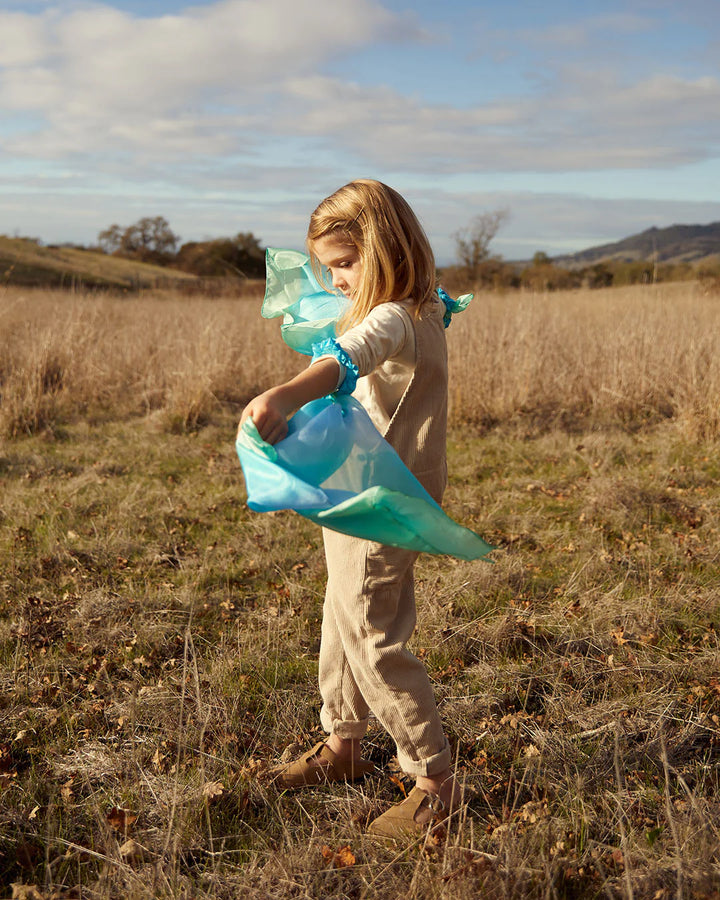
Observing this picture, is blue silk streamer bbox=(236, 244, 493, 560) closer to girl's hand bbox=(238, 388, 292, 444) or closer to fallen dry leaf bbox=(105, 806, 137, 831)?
girl's hand bbox=(238, 388, 292, 444)

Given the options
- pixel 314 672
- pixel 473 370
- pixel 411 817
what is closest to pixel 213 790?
pixel 411 817

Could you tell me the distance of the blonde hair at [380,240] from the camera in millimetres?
1623

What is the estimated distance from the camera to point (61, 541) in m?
3.99

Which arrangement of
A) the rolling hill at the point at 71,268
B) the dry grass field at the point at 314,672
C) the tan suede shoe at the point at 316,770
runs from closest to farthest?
the dry grass field at the point at 314,672, the tan suede shoe at the point at 316,770, the rolling hill at the point at 71,268

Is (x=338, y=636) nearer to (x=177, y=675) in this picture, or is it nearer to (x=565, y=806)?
(x=565, y=806)

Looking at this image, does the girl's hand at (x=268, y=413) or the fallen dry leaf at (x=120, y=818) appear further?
the fallen dry leaf at (x=120, y=818)

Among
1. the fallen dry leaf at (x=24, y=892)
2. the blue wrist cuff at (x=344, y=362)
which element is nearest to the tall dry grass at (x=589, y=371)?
the blue wrist cuff at (x=344, y=362)

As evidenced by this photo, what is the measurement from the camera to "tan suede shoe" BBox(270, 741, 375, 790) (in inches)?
83.7

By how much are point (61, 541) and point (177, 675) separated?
5.33ft

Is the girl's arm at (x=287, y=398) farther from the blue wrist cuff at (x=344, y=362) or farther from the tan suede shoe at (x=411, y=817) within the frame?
the tan suede shoe at (x=411, y=817)

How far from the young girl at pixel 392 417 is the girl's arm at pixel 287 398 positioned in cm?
10

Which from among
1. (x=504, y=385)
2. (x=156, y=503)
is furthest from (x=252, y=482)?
(x=504, y=385)

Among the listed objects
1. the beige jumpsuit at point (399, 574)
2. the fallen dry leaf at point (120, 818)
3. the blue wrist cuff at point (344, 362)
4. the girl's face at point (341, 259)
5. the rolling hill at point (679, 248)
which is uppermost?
the rolling hill at point (679, 248)

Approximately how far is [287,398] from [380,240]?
0.55 metres
